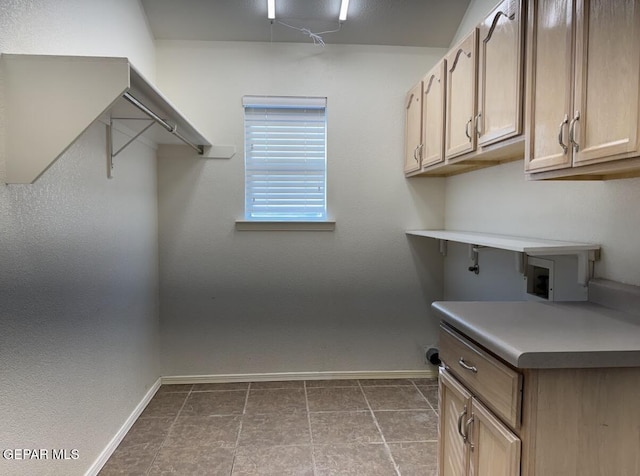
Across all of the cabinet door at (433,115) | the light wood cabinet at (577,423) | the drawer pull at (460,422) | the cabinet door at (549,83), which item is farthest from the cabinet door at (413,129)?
the light wood cabinet at (577,423)

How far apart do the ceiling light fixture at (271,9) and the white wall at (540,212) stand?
4.24 feet

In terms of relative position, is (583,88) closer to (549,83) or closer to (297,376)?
(549,83)

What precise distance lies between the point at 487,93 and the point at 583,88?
611 millimetres

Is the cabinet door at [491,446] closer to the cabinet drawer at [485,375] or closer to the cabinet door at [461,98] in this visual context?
the cabinet drawer at [485,375]

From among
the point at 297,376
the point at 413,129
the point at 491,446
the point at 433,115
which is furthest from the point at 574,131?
the point at 297,376

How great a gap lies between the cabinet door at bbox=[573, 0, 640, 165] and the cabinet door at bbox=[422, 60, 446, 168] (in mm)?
1096

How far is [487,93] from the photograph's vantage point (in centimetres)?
180

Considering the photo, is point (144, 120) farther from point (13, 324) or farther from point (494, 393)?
point (494, 393)

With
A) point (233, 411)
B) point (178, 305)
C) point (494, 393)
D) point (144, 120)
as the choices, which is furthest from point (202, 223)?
point (494, 393)

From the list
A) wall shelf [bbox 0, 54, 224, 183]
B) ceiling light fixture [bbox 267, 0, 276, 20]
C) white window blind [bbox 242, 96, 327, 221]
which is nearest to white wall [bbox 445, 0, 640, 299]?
white window blind [bbox 242, 96, 327, 221]

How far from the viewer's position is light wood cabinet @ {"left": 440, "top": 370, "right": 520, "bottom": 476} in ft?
3.66

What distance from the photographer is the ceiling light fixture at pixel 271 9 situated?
262cm

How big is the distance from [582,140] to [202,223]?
7.98 feet

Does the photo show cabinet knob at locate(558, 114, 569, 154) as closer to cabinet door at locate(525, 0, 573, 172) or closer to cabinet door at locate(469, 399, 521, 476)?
cabinet door at locate(525, 0, 573, 172)
